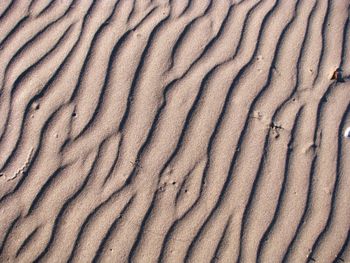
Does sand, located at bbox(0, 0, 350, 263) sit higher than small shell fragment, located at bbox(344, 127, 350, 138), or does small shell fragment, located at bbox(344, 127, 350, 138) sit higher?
small shell fragment, located at bbox(344, 127, 350, 138)

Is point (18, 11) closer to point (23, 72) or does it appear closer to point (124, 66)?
point (23, 72)

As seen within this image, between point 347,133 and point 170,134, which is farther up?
point 347,133

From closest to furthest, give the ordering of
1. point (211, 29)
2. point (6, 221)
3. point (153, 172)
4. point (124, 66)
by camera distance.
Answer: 1. point (6, 221)
2. point (153, 172)
3. point (124, 66)
4. point (211, 29)

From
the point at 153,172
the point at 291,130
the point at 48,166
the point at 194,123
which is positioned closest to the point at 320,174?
the point at 291,130

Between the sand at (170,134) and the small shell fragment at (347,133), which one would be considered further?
the small shell fragment at (347,133)

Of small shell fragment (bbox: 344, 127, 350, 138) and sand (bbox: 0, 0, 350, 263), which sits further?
small shell fragment (bbox: 344, 127, 350, 138)

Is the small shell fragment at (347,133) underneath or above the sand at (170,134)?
above

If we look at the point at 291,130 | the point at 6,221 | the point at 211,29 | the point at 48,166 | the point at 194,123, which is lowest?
the point at 6,221

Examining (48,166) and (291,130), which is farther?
(291,130)
